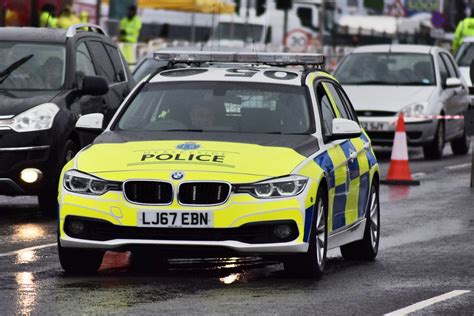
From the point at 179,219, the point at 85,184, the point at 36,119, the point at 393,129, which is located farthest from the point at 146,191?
the point at 393,129

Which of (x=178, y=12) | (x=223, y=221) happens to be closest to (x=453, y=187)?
(x=223, y=221)

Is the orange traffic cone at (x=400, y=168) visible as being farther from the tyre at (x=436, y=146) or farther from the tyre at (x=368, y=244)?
the tyre at (x=368, y=244)

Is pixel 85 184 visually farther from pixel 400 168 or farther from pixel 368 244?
pixel 400 168

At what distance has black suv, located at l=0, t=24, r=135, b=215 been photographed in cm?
1504

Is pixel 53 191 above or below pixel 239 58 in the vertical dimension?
below

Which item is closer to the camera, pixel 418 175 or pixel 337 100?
pixel 337 100

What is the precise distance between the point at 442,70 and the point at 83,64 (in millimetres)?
10815

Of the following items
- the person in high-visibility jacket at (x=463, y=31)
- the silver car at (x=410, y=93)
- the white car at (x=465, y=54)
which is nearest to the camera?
the silver car at (x=410, y=93)

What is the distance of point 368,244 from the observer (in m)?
12.6

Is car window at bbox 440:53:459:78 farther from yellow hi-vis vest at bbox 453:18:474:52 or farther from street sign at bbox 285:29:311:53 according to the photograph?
street sign at bbox 285:29:311:53

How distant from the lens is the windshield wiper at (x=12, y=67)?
1616 centimetres

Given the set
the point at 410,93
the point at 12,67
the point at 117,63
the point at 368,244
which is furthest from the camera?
the point at 410,93

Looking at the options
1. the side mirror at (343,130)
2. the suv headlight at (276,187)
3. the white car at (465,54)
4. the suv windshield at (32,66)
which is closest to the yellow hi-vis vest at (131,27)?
the white car at (465,54)

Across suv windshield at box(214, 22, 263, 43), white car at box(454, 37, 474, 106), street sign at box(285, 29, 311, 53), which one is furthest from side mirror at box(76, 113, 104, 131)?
suv windshield at box(214, 22, 263, 43)
